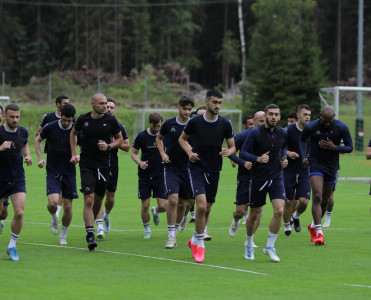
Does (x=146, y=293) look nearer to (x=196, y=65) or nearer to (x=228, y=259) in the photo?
(x=228, y=259)

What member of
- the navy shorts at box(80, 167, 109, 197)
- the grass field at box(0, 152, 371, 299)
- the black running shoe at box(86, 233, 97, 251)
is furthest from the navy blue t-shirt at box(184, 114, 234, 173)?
the black running shoe at box(86, 233, 97, 251)

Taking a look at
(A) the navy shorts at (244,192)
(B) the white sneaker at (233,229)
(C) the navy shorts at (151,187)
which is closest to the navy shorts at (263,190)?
(A) the navy shorts at (244,192)

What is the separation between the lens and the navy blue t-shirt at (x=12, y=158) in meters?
Result: 12.2

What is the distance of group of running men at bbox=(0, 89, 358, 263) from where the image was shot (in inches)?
486

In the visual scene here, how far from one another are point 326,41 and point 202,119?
7612cm

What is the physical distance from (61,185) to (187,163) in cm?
214

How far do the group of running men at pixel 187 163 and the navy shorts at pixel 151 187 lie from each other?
2 cm

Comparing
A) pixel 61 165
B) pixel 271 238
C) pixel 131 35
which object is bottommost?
pixel 271 238

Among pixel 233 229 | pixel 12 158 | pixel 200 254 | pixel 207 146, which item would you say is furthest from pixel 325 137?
pixel 12 158

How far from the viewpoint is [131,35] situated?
279 feet

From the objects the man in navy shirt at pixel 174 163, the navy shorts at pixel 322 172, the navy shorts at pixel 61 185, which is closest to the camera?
the man in navy shirt at pixel 174 163

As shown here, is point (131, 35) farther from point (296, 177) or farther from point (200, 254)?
point (200, 254)

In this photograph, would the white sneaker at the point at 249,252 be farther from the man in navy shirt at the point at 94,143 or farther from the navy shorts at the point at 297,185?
the navy shorts at the point at 297,185

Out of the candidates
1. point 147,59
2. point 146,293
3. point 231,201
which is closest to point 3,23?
point 147,59
